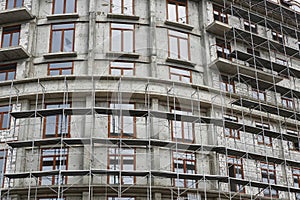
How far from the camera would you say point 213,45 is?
26266 millimetres

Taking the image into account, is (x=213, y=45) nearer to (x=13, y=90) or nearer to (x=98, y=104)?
(x=98, y=104)

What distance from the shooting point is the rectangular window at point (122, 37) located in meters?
24.3

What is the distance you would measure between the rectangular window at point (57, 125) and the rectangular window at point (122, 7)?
6474 mm

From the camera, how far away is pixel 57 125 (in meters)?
22.4

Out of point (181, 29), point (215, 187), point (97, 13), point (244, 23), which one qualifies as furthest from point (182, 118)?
point (244, 23)

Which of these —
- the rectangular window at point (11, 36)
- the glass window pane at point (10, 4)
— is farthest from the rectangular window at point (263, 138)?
the glass window pane at point (10, 4)

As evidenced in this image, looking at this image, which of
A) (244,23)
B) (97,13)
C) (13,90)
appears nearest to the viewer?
(13,90)

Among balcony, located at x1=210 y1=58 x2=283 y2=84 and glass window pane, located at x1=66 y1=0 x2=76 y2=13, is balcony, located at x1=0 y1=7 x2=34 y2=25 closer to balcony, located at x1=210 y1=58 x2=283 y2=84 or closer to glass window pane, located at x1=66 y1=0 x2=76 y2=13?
glass window pane, located at x1=66 y1=0 x2=76 y2=13

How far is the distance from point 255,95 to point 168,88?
683cm

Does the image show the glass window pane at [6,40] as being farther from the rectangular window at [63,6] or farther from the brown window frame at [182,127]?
the brown window frame at [182,127]

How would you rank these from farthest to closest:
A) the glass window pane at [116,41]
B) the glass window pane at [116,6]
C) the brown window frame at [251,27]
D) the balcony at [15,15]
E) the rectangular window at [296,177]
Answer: the brown window frame at [251,27] < the rectangular window at [296,177] < the glass window pane at [116,6] < the balcony at [15,15] < the glass window pane at [116,41]

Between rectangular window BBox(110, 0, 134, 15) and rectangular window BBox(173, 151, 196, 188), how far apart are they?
8.76 meters

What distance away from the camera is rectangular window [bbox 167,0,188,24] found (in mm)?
26281

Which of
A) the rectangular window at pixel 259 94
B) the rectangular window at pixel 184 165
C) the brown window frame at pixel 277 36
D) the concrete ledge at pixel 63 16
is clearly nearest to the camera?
the rectangular window at pixel 184 165
